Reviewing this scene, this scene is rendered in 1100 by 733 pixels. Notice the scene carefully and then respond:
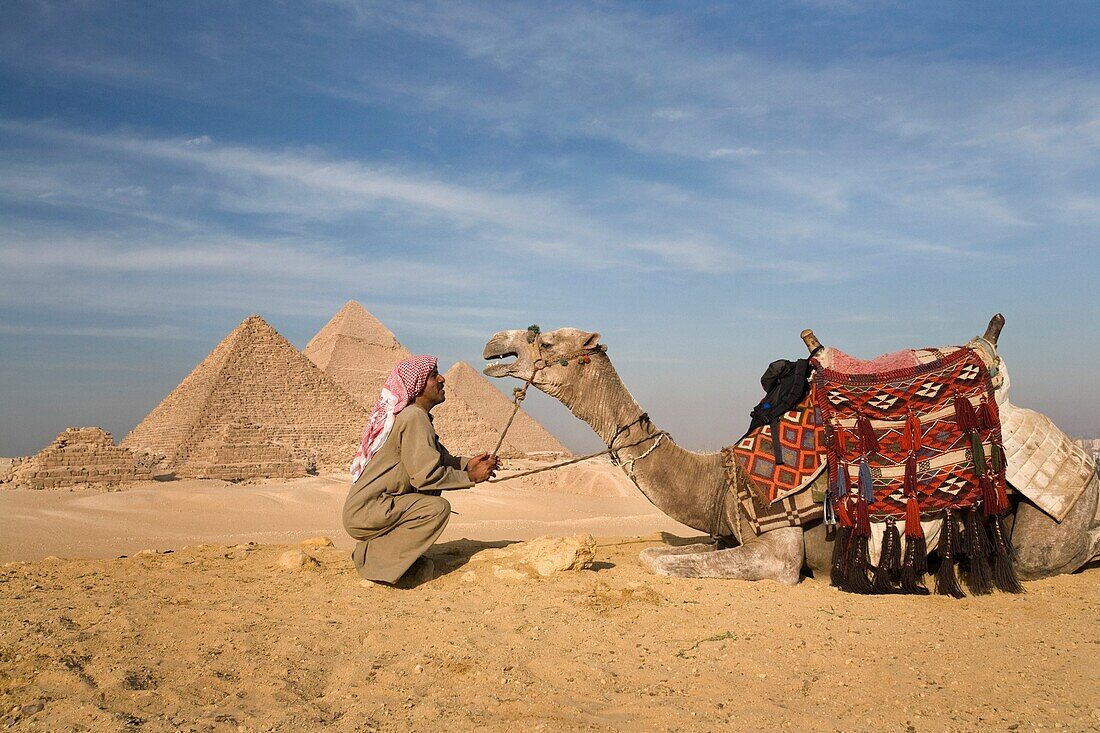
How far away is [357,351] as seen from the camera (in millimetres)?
58281

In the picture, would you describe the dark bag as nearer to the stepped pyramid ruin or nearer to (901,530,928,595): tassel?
(901,530,928,595): tassel

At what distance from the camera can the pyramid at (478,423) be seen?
47.2m

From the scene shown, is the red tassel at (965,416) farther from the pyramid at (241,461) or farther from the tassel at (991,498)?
the pyramid at (241,461)

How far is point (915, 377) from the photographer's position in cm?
486

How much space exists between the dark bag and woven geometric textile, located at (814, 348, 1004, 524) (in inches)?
6.2

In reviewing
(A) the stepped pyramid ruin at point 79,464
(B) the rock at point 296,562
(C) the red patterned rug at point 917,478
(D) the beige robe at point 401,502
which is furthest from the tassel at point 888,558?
(A) the stepped pyramid ruin at point 79,464

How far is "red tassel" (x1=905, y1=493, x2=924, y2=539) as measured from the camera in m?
4.58

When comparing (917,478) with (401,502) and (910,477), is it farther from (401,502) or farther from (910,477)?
(401,502)

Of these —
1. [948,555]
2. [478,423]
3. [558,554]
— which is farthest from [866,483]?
[478,423]

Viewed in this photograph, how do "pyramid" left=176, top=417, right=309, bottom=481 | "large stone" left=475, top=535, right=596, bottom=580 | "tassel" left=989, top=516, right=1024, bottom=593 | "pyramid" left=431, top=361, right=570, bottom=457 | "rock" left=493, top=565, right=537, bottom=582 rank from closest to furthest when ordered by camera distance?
"tassel" left=989, top=516, right=1024, bottom=593
"rock" left=493, top=565, right=537, bottom=582
"large stone" left=475, top=535, right=596, bottom=580
"pyramid" left=176, top=417, right=309, bottom=481
"pyramid" left=431, top=361, right=570, bottom=457

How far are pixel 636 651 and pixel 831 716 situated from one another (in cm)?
99

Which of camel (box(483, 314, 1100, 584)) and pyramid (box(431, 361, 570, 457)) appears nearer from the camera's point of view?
camel (box(483, 314, 1100, 584))

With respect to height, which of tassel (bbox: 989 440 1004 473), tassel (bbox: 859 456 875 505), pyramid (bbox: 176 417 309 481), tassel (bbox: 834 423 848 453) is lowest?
pyramid (bbox: 176 417 309 481)

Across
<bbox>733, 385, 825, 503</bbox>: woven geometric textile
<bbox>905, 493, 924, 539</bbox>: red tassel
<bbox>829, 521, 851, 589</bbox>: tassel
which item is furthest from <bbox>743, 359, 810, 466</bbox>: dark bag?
<bbox>905, 493, 924, 539</bbox>: red tassel
